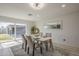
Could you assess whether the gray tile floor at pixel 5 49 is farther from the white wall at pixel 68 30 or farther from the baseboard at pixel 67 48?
the baseboard at pixel 67 48

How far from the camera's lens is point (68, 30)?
1.99 meters

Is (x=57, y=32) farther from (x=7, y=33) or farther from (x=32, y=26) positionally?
(x=7, y=33)

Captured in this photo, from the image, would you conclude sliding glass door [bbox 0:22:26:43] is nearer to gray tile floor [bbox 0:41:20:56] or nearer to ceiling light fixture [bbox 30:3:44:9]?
gray tile floor [bbox 0:41:20:56]

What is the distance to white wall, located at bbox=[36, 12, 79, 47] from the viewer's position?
192 centimetres

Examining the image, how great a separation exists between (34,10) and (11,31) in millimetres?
779

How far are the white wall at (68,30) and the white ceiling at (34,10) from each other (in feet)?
0.35

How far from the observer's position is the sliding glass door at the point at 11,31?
187 cm

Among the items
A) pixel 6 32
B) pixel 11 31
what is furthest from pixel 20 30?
pixel 6 32

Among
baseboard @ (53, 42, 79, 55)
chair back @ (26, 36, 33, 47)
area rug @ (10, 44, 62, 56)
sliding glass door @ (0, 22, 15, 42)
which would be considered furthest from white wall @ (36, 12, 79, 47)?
sliding glass door @ (0, 22, 15, 42)

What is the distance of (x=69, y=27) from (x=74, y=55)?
68 cm

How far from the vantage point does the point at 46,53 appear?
76.9 inches

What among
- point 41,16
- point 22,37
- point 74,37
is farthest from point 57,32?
point 22,37

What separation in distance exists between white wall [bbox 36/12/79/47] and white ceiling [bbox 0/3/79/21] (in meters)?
0.11

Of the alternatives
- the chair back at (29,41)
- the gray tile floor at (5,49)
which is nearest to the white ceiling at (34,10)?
the chair back at (29,41)
